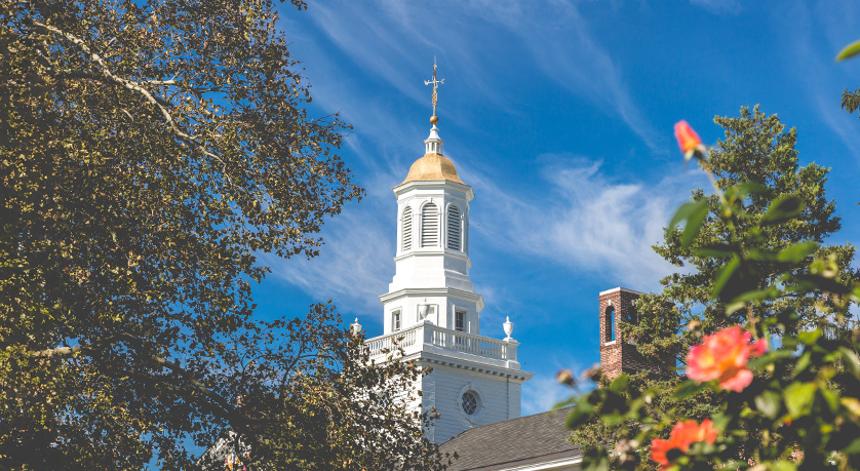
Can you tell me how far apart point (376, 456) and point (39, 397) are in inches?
237

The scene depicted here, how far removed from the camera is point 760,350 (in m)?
4.75

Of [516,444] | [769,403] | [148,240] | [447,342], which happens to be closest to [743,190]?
[769,403]

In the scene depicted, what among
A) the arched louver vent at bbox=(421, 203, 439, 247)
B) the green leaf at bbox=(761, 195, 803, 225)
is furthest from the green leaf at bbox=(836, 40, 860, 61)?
the arched louver vent at bbox=(421, 203, 439, 247)

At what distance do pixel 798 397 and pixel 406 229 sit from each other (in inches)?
2170

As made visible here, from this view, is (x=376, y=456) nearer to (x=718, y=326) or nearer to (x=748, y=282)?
(x=718, y=326)

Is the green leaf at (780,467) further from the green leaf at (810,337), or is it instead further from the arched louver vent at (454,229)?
the arched louver vent at (454,229)

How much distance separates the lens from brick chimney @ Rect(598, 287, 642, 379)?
139 feet

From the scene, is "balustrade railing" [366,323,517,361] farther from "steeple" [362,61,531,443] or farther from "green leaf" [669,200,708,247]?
"green leaf" [669,200,708,247]

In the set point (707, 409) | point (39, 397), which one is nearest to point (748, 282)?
point (39, 397)

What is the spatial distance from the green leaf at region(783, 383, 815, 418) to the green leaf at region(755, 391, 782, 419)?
0.29 feet

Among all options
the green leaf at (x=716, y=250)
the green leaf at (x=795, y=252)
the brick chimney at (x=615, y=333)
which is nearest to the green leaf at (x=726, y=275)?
the green leaf at (x=716, y=250)

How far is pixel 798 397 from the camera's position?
13.9 feet

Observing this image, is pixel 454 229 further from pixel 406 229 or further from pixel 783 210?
pixel 783 210

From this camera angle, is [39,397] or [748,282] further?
[39,397]
